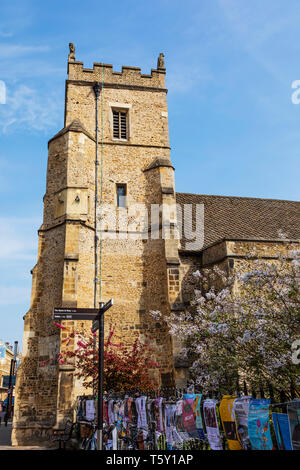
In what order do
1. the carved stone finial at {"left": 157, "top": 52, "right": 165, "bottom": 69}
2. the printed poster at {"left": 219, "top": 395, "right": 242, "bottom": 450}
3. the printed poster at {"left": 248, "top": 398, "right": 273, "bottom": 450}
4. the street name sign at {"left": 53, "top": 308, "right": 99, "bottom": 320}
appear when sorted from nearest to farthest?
the printed poster at {"left": 248, "top": 398, "right": 273, "bottom": 450} → the printed poster at {"left": 219, "top": 395, "right": 242, "bottom": 450} → the street name sign at {"left": 53, "top": 308, "right": 99, "bottom": 320} → the carved stone finial at {"left": 157, "top": 52, "right": 165, "bottom": 69}

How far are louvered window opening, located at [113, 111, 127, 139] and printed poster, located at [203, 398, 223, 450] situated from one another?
14684 millimetres

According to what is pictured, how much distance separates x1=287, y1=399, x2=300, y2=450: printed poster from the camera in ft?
16.0

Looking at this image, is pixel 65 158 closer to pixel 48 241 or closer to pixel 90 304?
pixel 48 241

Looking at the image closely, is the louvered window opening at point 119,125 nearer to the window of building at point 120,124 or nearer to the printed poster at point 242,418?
the window of building at point 120,124

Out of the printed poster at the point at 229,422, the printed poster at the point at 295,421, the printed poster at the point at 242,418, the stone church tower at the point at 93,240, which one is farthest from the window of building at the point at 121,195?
the printed poster at the point at 295,421

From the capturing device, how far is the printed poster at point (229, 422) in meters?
5.92

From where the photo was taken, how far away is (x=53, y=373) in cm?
1408

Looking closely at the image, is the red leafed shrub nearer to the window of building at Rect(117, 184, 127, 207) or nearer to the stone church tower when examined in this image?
the stone church tower

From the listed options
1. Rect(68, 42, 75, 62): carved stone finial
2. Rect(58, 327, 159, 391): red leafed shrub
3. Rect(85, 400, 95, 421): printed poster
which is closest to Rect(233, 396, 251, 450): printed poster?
Rect(85, 400, 95, 421): printed poster

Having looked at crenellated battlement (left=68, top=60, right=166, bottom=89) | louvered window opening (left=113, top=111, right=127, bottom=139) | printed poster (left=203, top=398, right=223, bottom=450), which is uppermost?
crenellated battlement (left=68, top=60, right=166, bottom=89)

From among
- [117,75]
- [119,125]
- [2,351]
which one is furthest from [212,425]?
[2,351]

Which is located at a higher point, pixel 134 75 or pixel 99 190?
pixel 134 75

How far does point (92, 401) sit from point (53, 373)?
2957 millimetres
